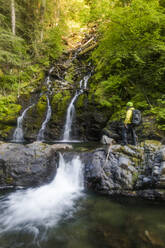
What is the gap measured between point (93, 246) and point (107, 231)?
49 cm

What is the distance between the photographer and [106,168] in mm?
5055

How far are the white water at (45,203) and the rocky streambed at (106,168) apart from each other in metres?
0.33

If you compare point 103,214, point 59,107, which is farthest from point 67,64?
point 103,214

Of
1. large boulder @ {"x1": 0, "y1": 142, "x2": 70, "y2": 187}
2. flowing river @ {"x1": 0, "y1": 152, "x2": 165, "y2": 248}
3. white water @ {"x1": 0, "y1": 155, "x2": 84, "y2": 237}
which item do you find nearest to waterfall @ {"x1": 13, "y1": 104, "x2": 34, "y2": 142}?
large boulder @ {"x1": 0, "y1": 142, "x2": 70, "y2": 187}

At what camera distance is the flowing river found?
9.78 feet

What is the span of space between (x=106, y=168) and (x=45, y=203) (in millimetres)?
2273

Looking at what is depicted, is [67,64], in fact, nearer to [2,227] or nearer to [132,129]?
[132,129]

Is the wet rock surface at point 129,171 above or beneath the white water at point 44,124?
beneath

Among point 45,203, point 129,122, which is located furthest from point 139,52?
point 45,203

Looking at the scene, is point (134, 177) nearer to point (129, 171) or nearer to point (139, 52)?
point (129, 171)

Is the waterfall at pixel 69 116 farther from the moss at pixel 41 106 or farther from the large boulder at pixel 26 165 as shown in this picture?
the large boulder at pixel 26 165

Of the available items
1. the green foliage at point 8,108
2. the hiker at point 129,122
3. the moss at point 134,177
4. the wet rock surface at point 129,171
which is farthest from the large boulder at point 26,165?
the green foliage at point 8,108

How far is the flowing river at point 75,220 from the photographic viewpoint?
2.98m

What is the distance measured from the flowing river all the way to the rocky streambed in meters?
0.36
